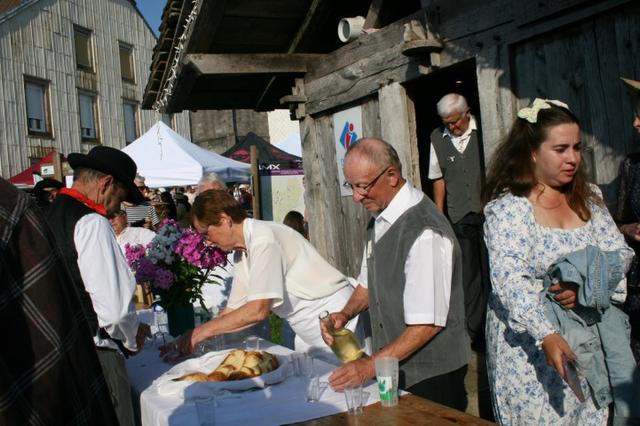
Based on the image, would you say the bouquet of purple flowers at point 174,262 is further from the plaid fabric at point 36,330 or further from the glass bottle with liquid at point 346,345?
the plaid fabric at point 36,330

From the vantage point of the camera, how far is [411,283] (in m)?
2.72

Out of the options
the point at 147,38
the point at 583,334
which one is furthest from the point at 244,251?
the point at 147,38

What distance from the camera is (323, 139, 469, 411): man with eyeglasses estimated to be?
2.70m

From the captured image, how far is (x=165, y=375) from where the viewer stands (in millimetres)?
3262

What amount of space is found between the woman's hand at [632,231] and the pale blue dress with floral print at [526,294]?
0.49 meters

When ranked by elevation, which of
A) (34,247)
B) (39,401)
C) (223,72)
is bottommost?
(39,401)

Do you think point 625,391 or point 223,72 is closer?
point 625,391

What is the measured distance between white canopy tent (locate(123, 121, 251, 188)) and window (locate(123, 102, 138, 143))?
13.8m

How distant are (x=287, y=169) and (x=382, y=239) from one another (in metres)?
6.19

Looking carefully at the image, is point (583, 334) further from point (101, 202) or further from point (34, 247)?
point (101, 202)

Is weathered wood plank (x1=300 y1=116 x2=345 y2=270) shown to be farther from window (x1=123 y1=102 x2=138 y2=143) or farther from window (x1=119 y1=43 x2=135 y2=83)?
→ window (x1=119 y1=43 x2=135 y2=83)

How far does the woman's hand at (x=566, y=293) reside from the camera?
98.9 inches

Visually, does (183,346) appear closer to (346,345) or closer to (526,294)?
(346,345)

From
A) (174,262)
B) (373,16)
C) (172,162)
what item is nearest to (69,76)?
(172,162)
